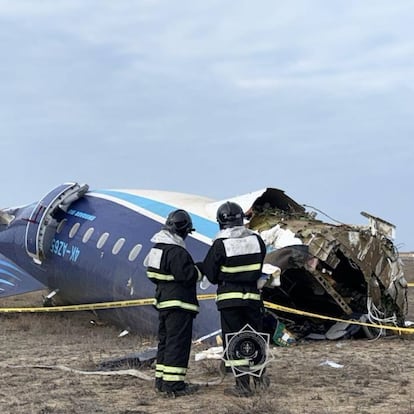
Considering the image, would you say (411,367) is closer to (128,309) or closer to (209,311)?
(209,311)

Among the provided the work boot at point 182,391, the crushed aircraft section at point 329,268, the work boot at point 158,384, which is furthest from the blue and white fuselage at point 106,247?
the work boot at point 158,384

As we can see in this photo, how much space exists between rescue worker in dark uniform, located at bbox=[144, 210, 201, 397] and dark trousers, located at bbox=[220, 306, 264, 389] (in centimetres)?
39

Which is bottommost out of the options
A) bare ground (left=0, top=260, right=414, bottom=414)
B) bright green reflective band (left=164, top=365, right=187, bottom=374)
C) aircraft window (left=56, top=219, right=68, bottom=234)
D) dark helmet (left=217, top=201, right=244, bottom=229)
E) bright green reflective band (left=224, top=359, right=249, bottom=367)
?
bare ground (left=0, top=260, right=414, bottom=414)

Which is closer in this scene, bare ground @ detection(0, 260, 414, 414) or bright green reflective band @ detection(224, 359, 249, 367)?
bare ground @ detection(0, 260, 414, 414)

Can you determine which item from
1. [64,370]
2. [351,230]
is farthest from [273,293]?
[64,370]

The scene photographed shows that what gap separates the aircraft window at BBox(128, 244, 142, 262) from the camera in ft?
46.6

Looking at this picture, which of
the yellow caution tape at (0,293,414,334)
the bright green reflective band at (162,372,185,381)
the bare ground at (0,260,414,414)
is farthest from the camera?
the yellow caution tape at (0,293,414,334)

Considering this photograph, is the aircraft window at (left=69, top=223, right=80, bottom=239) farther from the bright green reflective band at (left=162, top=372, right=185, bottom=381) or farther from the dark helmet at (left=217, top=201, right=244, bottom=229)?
the bright green reflective band at (left=162, top=372, right=185, bottom=381)

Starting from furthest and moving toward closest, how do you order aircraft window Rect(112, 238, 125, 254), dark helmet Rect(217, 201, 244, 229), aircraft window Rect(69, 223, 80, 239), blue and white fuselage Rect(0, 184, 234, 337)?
1. aircraft window Rect(69, 223, 80, 239)
2. aircraft window Rect(112, 238, 125, 254)
3. blue and white fuselage Rect(0, 184, 234, 337)
4. dark helmet Rect(217, 201, 244, 229)

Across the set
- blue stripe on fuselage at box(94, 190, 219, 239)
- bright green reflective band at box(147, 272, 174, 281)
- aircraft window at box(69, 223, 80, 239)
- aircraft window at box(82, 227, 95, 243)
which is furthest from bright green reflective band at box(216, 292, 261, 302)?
aircraft window at box(69, 223, 80, 239)

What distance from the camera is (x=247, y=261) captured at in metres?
8.20

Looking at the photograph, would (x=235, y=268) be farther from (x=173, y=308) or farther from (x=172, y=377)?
(x=172, y=377)

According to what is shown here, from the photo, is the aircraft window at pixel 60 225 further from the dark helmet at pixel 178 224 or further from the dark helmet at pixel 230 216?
the dark helmet at pixel 230 216

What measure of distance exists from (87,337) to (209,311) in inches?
128
